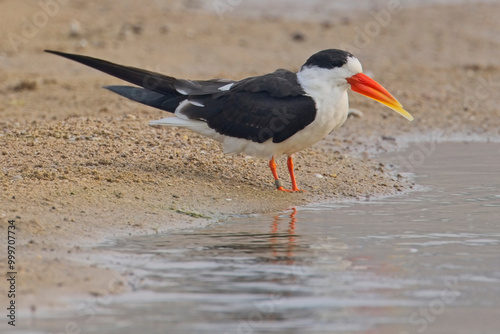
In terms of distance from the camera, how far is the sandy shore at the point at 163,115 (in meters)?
6.38

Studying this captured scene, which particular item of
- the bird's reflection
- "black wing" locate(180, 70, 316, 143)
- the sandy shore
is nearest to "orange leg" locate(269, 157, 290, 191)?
the sandy shore

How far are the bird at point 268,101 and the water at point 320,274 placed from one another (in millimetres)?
598

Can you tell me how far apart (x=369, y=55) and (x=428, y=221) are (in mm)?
→ 8145

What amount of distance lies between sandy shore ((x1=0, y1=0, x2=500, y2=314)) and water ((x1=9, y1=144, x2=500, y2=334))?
0.34 m

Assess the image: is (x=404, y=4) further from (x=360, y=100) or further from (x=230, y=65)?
(x=360, y=100)

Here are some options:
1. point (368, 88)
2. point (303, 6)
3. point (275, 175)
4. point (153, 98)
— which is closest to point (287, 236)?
point (275, 175)

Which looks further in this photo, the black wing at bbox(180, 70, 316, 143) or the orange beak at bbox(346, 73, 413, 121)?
the orange beak at bbox(346, 73, 413, 121)

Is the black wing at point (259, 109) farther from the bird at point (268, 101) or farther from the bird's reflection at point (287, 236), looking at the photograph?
the bird's reflection at point (287, 236)

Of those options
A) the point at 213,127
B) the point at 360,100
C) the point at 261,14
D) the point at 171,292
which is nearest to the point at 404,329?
the point at 171,292

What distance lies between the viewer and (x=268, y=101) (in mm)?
7242

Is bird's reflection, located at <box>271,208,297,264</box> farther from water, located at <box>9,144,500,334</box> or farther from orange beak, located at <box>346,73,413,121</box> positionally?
orange beak, located at <box>346,73,413,121</box>

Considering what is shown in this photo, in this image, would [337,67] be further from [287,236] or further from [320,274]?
[320,274]

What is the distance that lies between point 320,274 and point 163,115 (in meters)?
4.83

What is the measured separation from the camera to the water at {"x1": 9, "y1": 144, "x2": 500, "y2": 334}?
4.39 meters
